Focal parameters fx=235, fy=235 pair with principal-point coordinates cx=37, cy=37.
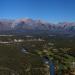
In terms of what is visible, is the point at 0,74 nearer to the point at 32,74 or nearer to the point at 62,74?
the point at 32,74

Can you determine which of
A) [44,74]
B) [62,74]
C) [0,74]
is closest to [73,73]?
[62,74]

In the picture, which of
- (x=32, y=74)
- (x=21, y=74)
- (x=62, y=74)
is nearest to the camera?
(x=32, y=74)

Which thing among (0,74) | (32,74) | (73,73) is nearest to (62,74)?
(73,73)

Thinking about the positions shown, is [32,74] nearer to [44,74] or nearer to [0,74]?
[44,74]

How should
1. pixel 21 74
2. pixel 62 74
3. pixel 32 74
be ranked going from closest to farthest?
pixel 32 74 → pixel 62 74 → pixel 21 74

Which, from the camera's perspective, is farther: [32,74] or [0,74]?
[0,74]

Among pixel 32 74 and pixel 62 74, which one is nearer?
pixel 32 74

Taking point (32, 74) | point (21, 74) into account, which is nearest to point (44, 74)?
point (32, 74)
